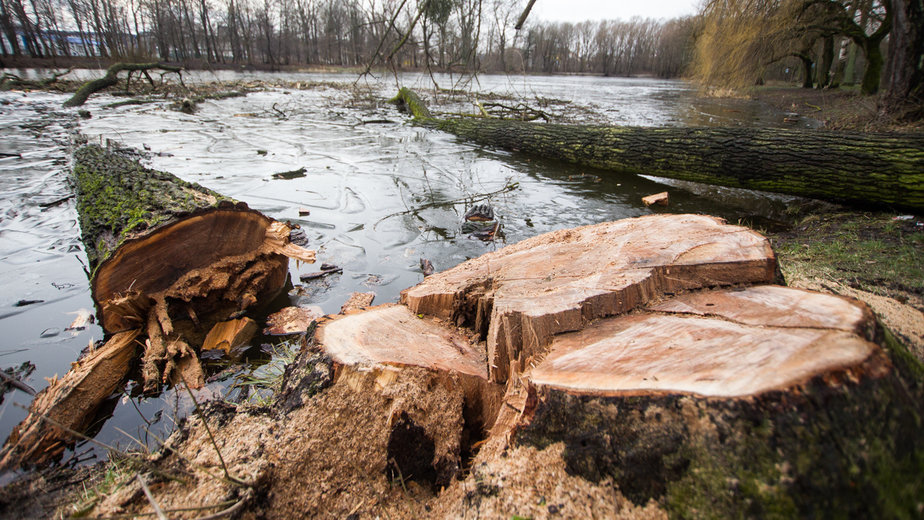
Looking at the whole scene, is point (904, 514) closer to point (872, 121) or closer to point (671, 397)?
point (671, 397)

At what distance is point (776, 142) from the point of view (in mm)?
4898

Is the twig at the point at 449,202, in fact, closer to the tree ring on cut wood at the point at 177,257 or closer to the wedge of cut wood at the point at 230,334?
the tree ring on cut wood at the point at 177,257

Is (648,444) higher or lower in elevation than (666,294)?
lower

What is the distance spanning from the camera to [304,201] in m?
4.76

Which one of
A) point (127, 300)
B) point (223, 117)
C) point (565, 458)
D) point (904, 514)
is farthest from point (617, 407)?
point (223, 117)

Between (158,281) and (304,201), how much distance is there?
→ 2450mm

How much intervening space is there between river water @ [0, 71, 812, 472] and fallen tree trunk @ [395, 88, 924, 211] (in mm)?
277

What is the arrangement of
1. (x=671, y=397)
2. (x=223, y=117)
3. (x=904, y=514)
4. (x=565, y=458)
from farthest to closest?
1. (x=223, y=117)
2. (x=565, y=458)
3. (x=671, y=397)
4. (x=904, y=514)

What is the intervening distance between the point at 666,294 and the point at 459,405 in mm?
850

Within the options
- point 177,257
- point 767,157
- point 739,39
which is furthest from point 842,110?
point 177,257

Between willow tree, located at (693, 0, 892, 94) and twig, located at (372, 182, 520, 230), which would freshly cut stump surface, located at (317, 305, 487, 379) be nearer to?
twig, located at (372, 182, 520, 230)

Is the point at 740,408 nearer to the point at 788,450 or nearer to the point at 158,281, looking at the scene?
the point at 788,450

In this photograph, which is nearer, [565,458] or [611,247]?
[565,458]

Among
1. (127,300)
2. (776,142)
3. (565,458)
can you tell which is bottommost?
(127,300)
